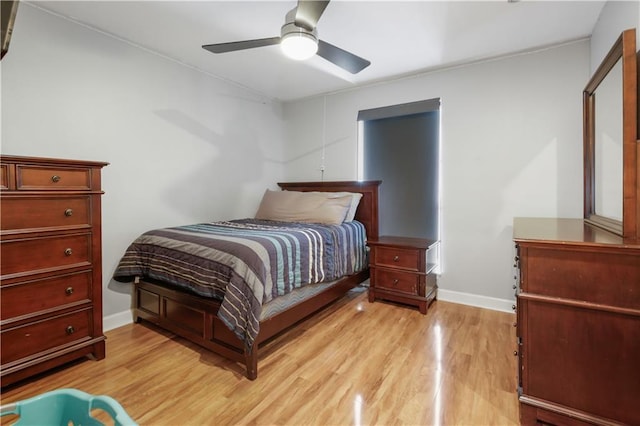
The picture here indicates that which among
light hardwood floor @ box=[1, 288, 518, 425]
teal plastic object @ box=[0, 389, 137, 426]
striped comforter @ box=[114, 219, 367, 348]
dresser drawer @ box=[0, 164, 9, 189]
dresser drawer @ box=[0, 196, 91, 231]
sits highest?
dresser drawer @ box=[0, 164, 9, 189]

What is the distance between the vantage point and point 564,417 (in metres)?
1.38

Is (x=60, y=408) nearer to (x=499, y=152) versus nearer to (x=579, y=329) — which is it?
(x=579, y=329)

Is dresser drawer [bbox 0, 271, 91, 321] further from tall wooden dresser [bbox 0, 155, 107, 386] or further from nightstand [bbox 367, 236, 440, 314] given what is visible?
nightstand [bbox 367, 236, 440, 314]

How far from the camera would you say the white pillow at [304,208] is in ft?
10.2

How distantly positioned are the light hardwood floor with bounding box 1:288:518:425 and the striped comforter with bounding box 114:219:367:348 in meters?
0.36

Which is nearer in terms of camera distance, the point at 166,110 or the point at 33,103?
the point at 33,103

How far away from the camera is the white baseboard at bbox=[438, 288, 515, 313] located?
287cm

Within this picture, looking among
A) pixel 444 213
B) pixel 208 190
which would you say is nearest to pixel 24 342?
pixel 208 190

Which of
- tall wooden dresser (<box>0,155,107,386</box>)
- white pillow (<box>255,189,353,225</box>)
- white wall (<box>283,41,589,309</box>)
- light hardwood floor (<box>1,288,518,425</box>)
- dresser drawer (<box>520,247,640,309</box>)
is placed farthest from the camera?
white pillow (<box>255,189,353,225</box>)

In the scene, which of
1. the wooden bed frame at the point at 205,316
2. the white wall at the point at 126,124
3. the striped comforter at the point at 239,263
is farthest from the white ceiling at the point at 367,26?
the wooden bed frame at the point at 205,316

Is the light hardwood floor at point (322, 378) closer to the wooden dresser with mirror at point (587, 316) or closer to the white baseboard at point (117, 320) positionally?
the white baseboard at point (117, 320)

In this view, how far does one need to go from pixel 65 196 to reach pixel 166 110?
1.37 m

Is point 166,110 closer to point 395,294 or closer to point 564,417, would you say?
point 395,294

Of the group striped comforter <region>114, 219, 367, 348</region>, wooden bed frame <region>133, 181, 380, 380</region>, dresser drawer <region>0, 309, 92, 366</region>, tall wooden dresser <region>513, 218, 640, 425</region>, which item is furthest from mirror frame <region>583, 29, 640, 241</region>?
dresser drawer <region>0, 309, 92, 366</region>
